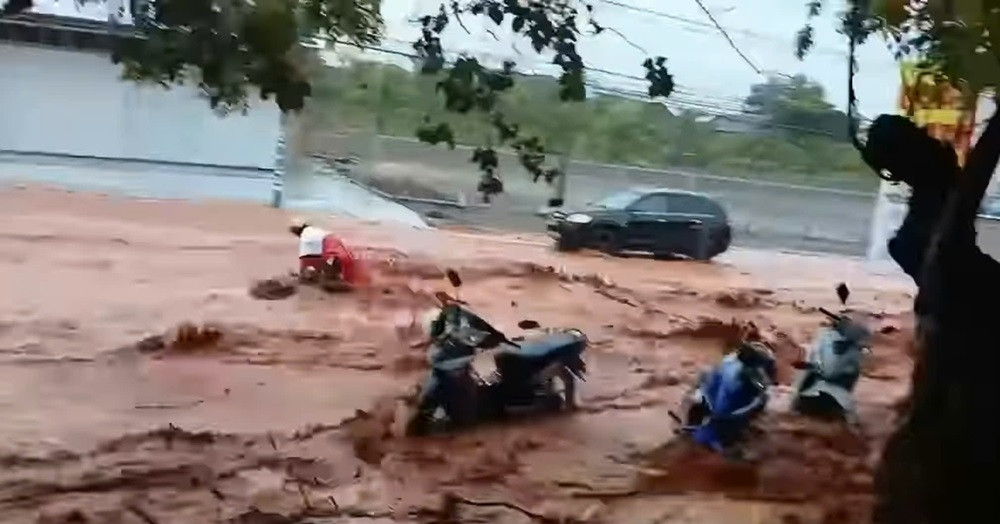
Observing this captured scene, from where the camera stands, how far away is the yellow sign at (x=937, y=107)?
1.04m

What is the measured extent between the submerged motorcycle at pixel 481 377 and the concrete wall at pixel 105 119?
26 cm

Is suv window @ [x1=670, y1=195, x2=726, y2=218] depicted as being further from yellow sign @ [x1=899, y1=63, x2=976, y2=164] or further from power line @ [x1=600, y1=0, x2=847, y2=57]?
yellow sign @ [x1=899, y1=63, x2=976, y2=164]

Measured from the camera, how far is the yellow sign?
1036mm

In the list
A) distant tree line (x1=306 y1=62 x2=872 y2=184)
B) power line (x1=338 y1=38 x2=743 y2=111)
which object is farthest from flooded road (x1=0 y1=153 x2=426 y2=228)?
power line (x1=338 y1=38 x2=743 y2=111)

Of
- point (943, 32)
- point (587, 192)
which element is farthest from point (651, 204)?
point (943, 32)

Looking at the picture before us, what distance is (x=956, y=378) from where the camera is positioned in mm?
957

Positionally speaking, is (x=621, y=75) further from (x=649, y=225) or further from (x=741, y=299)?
(x=741, y=299)

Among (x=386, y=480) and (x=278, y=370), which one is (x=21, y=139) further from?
(x=386, y=480)

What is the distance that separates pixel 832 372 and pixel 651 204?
28 centimetres

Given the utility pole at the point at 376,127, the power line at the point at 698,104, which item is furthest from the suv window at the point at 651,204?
the utility pole at the point at 376,127

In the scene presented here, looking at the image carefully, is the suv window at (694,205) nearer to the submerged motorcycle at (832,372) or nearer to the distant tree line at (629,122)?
the distant tree line at (629,122)

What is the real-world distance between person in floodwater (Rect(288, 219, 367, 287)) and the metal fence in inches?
5.3

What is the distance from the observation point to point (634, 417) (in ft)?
4.40

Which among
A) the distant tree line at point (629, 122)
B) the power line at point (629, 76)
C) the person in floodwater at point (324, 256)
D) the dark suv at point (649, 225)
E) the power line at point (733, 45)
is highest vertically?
the power line at point (733, 45)
